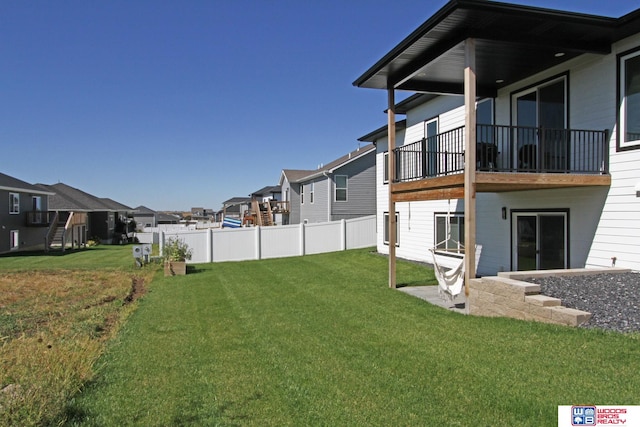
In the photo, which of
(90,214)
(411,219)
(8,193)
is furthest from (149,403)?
(90,214)

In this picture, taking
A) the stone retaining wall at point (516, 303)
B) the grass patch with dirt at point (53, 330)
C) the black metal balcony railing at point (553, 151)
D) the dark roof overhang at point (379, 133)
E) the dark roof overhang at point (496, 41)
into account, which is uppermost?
the dark roof overhang at point (379, 133)

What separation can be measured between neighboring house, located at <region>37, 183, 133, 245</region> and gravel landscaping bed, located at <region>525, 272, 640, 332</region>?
3216 centimetres

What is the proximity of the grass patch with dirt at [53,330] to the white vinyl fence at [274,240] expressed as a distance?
228 cm

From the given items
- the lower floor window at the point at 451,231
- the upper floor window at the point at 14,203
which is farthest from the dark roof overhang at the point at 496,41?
the upper floor window at the point at 14,203

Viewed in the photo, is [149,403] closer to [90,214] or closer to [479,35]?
[479,35]

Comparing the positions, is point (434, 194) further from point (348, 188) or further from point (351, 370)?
point (348, 188)

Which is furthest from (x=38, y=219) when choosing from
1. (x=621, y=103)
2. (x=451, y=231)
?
(x=621, y=103)

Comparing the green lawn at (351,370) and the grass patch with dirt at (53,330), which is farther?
the grass patch with dirt at (53,330)

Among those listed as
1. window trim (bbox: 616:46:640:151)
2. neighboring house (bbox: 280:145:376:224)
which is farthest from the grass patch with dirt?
neighboring house (bbox: 280:145:376:224)

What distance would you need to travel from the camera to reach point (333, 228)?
64.6 feet

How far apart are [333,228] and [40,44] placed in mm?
13142

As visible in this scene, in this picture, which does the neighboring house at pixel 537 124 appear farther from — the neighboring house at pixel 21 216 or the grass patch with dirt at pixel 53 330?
the neighboring house at pixel 21 216

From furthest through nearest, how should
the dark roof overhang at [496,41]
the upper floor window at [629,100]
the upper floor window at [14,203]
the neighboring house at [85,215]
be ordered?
the neighboring house at [85,215] → the upper floor window at [14,203] → the upper floor window at [629,100] → the dark roof overhang at [496,41]

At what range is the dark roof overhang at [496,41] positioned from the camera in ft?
22.0
